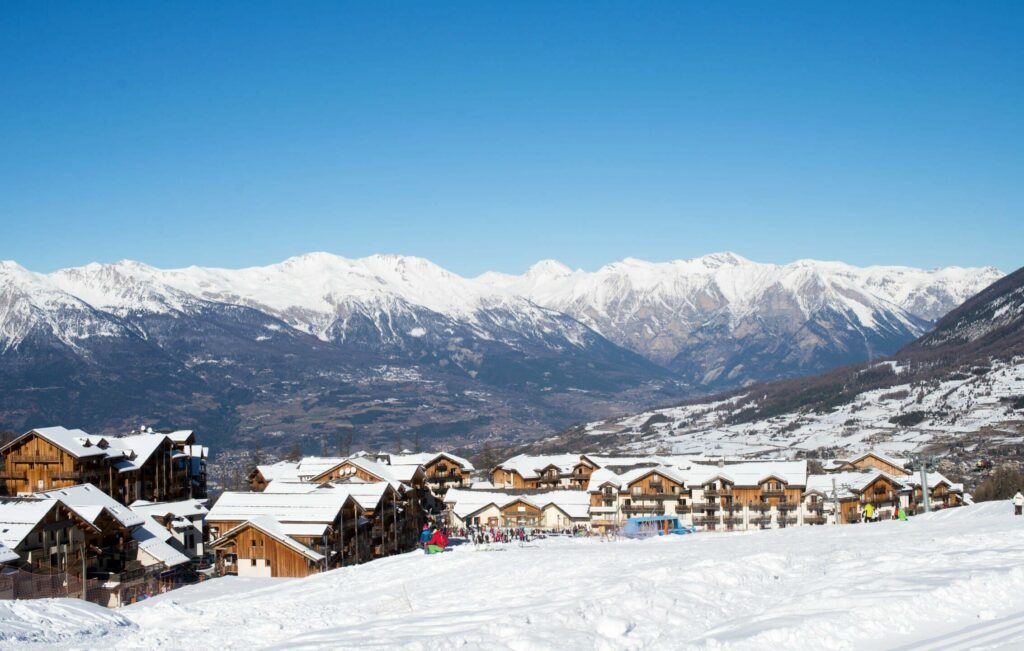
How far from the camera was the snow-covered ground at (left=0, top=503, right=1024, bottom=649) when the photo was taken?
20000mm

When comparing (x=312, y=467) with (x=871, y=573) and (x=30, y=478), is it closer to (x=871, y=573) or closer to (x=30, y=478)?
(x=30, y=478)

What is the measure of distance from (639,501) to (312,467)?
107 ft

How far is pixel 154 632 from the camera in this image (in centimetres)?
2391

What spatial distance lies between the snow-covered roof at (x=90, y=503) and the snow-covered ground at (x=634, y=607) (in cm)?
2821

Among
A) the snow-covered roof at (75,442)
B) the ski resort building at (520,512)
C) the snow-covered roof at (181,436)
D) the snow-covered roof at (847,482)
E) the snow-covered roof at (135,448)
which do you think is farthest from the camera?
the snow-covered roof at (181,436)

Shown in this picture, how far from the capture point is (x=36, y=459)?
76.6 meters

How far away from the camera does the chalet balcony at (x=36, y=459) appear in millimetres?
76375

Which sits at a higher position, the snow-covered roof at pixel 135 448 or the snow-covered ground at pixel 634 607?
the snow-covered roof at pixel 135 448

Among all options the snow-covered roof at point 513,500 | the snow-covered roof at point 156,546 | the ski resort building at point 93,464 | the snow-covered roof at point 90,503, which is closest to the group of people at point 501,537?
the snow-covered roof at point 156,546

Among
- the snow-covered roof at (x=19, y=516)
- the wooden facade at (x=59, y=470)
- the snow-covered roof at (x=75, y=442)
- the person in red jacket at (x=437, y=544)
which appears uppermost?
the snow-covered roof at (x=75, y=442)

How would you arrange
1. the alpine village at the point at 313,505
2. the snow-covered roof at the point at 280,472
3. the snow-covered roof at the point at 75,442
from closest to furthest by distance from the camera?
the alpine village at the point at 313,505 → the snow-covered roof at the point at 75,442 → the snow-covered roof at the point at 280,472

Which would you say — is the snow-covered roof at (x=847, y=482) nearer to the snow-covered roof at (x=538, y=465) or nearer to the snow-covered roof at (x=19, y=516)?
the snow-covered roof at (x=538, y=465)

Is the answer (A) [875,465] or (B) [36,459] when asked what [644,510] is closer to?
(A) [875,465]

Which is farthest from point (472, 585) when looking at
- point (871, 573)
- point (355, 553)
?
point (355, 553)
